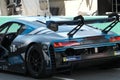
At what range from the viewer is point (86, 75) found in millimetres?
9570

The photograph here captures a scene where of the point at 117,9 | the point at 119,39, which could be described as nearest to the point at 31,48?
the point at 119,39

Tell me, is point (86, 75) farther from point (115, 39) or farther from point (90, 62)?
point (115, 39)

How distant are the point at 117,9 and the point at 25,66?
60.0 feet

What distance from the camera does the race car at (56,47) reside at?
8820mm

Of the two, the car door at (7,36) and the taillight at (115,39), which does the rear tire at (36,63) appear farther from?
the taillight at (115,39)

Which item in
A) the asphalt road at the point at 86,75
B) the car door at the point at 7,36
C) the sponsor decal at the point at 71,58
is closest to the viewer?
the sponsor decal at the point at 71,58

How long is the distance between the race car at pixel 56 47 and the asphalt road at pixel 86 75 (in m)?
0.15

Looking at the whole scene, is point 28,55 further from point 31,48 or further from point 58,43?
point 58,43

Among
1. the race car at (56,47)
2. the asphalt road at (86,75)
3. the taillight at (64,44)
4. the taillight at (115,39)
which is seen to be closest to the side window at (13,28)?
the race car at (56,47)

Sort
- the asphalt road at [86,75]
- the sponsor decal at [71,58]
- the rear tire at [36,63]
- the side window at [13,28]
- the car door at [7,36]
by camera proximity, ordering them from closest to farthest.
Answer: the sponsor decal at [71,58] → the rear tire at [36,63] → the asphalt road at [86,75] → the car door at [7,36] → the side window at [13,28]

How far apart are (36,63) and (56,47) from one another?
0.70m

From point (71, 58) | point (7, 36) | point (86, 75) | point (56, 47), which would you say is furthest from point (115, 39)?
point (7, 36)

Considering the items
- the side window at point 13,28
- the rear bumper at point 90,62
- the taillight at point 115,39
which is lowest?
the rear bumper at point 90,62

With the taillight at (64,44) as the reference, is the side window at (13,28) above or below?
above
